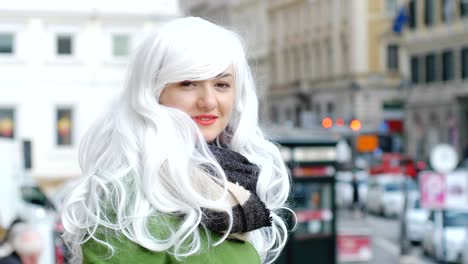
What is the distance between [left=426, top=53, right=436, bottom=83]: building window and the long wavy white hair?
48.1 m

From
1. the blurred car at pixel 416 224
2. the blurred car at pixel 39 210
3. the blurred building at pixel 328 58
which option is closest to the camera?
the blurred car at pixel 39 210

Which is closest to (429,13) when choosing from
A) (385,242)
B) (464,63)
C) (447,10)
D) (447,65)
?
(447,10)

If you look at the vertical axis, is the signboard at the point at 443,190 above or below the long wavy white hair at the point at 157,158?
below

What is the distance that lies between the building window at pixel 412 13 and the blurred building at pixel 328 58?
3.75 metres

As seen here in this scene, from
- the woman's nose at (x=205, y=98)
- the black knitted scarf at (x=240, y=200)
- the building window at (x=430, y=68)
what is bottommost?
the black knitted scarf at (x=240, y=200)

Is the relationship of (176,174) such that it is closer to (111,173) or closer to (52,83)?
(111,173)

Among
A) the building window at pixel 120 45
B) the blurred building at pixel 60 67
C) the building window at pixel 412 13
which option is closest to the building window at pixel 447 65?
the building window at pixel 412 13

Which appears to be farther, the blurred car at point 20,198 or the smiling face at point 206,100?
the blurred car at point 20,198

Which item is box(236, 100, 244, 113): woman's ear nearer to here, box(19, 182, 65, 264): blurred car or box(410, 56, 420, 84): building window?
box(19, 182, 65, 264): blurred car

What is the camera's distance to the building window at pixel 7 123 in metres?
17.0

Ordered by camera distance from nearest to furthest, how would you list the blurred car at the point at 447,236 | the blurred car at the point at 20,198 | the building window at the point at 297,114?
the blurred car at the point at 20,198 → the blurred car at the point at 447,236 → the building window at the point at 297,114

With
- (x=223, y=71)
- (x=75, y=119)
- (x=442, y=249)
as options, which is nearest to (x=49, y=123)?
(x=75, y=119)

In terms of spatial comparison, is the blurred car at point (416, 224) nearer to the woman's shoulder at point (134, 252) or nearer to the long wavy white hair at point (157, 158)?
the long wavy white hair at point (157, 158)

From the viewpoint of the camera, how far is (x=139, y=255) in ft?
7.09
